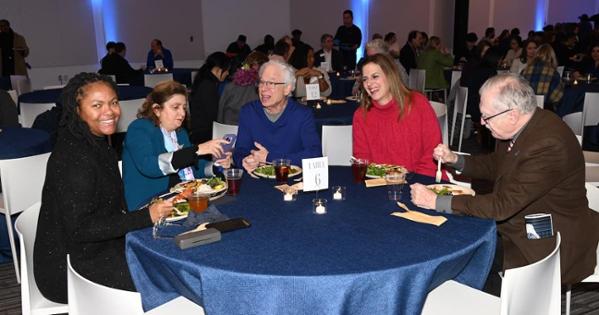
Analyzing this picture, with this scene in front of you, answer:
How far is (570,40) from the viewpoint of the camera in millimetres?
11023

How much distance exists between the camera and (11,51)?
9711 millimetres

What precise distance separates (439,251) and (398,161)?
151 cm

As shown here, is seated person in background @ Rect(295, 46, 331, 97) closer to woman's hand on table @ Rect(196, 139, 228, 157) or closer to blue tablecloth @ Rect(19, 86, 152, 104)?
blue tablecloth @ Rect(19, 86, 152, 104)

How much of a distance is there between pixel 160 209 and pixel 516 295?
4.28 ft

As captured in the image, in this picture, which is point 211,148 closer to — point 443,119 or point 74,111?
point 74,111

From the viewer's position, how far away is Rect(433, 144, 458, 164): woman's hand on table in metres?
2.82

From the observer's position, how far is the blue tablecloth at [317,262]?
1.79 metres

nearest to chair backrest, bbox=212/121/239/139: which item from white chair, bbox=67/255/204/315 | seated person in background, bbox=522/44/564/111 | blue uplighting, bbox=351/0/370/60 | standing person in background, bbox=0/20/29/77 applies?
white chair, bbox=67/255/204/315

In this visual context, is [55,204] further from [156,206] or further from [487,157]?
[487,157]

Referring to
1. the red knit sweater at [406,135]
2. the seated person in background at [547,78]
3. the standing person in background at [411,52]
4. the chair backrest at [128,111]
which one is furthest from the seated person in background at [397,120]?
the standing person in background at [411,52]

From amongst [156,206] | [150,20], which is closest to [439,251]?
[156,206]

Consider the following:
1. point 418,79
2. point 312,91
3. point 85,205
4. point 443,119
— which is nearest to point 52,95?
point 312,91

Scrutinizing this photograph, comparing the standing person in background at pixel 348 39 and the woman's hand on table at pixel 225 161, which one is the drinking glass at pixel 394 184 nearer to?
the woman's hand on table at pixel 225 161

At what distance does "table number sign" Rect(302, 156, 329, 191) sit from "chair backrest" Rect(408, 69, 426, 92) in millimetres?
6376
